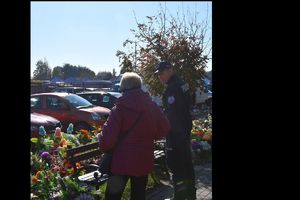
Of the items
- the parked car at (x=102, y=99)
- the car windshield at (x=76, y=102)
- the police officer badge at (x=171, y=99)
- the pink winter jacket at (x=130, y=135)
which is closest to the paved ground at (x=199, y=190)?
the police officer badge at (x=171, y=99)

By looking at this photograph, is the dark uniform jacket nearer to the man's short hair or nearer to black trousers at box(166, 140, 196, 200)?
black trousers at box(166, 140, 196, 200)

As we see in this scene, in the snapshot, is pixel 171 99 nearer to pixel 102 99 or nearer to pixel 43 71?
pixel 102 99

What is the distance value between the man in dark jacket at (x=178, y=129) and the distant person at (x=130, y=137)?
3.24 ft

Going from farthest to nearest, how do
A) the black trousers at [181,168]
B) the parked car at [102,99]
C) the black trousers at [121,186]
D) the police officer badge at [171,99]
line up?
the parked car at [102,99] → the black trousers at [181,168] → the police officer badge at [171,99] → the black trousers at [121,186]

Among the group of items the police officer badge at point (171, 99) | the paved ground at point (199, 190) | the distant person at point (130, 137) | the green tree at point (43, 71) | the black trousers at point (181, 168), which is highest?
the green tree at point (43, 71)

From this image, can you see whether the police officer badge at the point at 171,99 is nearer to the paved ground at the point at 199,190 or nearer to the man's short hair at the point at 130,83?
the man's short hair at the point at 130,83

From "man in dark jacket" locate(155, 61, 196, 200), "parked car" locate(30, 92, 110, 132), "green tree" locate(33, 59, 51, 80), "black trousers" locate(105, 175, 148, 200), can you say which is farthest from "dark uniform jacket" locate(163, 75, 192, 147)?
"green tree" locate(33, 59, 51, 80)

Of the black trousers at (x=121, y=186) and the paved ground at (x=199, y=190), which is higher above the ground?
the black trousers at (x=121, y=186)

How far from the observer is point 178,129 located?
4707 millimetres

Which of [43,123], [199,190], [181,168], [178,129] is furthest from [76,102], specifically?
[178,129]

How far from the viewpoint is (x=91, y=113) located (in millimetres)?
11188

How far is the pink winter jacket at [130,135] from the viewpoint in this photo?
3.45 m
